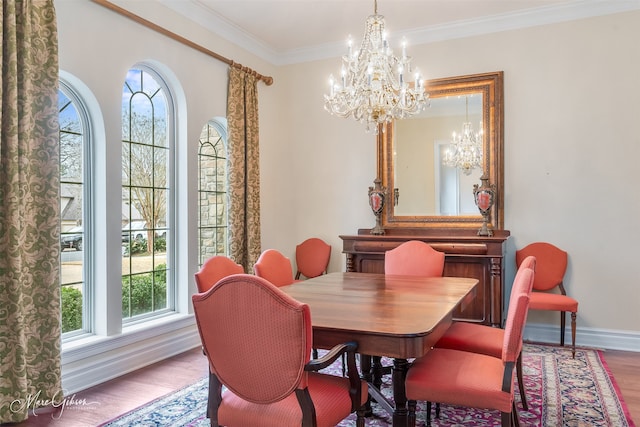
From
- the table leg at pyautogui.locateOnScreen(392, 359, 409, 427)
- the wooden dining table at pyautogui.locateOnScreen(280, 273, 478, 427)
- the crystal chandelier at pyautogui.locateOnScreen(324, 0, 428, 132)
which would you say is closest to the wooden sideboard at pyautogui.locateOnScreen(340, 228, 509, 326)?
the wooden dining table at pyautogui.locateOnScreen(280, 273, 478, 427)

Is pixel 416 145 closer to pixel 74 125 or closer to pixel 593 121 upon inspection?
pixel 593 121

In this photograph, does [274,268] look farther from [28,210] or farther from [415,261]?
[28,210]

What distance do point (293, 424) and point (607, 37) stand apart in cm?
436

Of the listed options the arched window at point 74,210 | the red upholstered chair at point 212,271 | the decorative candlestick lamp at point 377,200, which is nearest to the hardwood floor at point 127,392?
the arched window at point 74,210

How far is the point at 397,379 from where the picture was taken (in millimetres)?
2033

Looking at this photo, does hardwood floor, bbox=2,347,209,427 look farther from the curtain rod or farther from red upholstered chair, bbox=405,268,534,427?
the curtain rod

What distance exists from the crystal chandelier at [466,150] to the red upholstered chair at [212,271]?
281 cm

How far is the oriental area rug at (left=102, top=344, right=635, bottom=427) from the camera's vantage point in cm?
266

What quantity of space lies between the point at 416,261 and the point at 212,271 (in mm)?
1742

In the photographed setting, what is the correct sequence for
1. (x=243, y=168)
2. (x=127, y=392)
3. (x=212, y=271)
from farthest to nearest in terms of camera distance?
(x=243, y=168), (x=127, y=392), (x=212, y=271)

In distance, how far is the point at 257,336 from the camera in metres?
1.66

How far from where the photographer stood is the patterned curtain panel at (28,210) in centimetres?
264

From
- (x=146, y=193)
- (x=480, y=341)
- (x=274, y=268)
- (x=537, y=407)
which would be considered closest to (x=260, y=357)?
(x=480, y=341)

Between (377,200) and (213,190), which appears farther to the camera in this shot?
(377,200)
